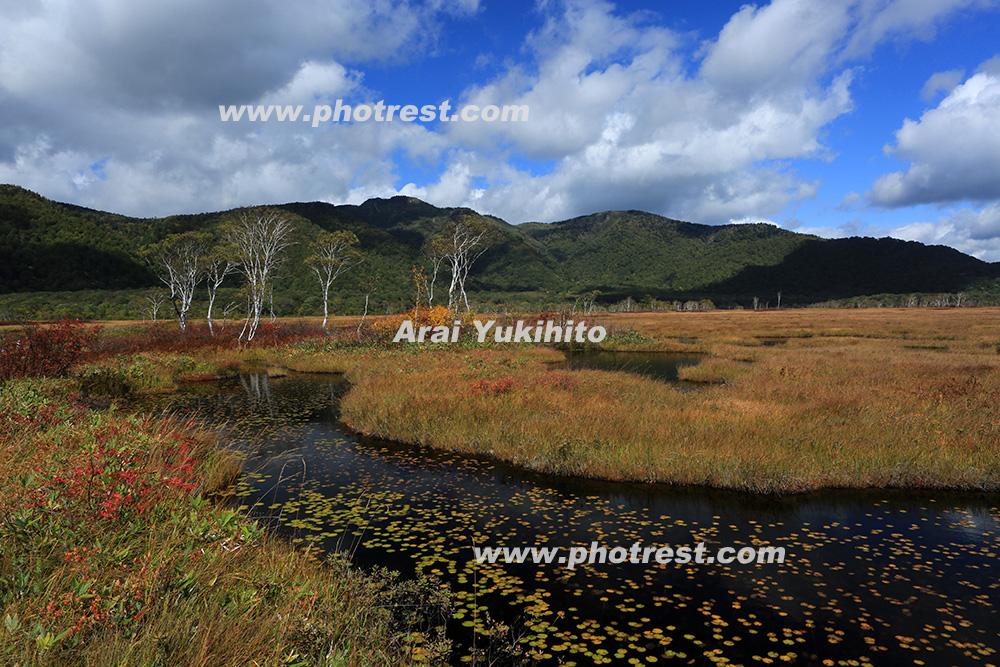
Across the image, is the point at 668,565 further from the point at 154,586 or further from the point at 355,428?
the point at 355,428

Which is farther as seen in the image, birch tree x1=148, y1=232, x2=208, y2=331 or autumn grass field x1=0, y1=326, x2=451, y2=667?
birch tree x1=148, y1=232, x2=208, y2=331

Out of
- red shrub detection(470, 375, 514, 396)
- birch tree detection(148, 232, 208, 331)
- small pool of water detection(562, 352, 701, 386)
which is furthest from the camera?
birch tree detection(148, 232, 208, 331)

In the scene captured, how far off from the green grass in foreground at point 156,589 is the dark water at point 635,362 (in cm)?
2096

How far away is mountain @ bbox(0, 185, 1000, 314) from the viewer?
81062 millimetres

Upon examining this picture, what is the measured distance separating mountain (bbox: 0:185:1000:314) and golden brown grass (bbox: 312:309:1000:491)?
4017cm

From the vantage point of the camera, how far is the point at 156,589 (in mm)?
3791

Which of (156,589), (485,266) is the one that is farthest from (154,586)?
(485,266)

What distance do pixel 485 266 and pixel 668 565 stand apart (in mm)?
184141

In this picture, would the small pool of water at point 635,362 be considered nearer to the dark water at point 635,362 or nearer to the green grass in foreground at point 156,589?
the dark water at point 635,362

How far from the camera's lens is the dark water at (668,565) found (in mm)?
5383

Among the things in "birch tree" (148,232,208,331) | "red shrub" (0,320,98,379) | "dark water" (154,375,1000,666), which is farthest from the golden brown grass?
"birch tree" (148,232,208,331)

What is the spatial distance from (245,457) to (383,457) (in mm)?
3345

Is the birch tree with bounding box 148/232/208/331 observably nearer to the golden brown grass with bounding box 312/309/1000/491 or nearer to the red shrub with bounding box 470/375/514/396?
the golden brown grass with bounding box 312/309/1000/491

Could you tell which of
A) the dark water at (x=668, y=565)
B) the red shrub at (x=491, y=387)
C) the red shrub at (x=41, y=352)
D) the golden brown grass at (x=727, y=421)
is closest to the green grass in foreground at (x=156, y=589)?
the dark water at (x=668, y=565)
